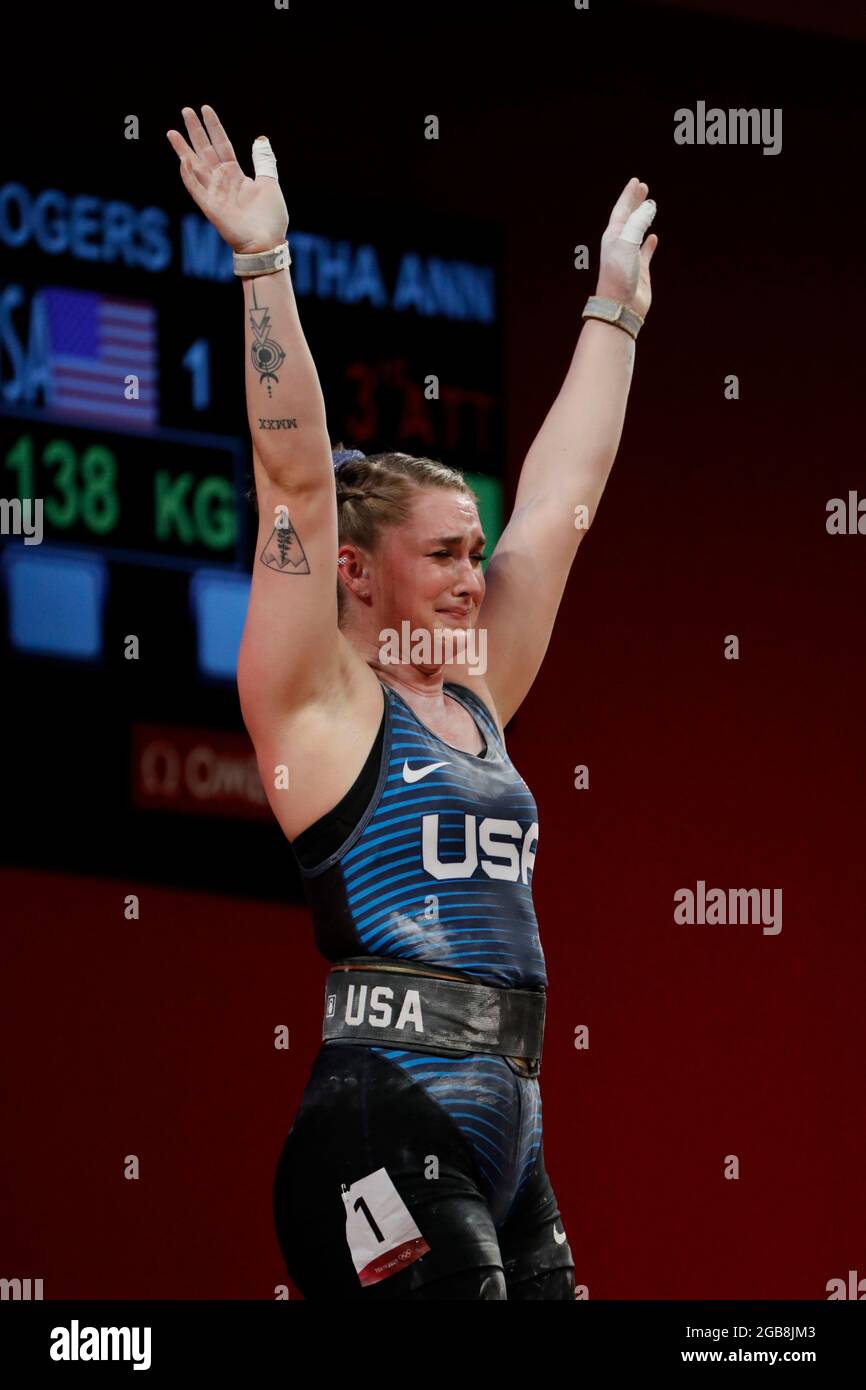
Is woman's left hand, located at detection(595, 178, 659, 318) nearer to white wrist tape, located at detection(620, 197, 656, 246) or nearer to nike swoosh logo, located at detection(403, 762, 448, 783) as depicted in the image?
white wrist tape, located at detection(620, 197, 656, 246)

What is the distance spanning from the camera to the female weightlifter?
7.07ft

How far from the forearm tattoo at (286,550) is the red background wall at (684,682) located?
1.92 m

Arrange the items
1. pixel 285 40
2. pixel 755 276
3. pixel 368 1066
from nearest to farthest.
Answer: pixel 368 1066, pixel 285 40, pixel 755 276

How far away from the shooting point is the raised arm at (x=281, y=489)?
2.18 m

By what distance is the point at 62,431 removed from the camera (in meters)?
3.69

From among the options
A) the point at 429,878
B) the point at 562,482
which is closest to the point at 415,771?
the point at 429,878

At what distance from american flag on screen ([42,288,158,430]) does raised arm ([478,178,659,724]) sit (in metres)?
1.17

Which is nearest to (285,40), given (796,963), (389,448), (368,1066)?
(389,448)

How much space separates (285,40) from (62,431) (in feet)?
3.58

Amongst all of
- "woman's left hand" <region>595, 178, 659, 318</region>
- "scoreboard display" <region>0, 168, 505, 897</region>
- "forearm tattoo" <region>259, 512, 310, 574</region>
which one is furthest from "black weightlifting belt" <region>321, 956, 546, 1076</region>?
"scoreboard display" <region>0, 168, 505, 897</region>

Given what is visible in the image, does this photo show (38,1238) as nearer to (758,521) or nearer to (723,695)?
(723,695)

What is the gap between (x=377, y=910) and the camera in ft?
7.30

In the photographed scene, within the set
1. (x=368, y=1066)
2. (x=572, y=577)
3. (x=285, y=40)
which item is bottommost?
(x=368, y=1066)

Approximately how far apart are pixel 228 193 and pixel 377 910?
2.52ft
